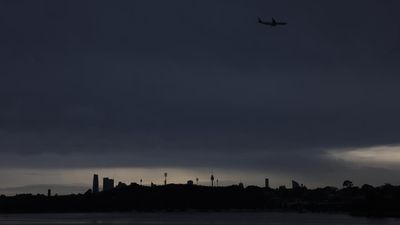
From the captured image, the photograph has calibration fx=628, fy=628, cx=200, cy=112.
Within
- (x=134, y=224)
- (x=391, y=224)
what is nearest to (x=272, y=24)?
(x=391, y=224)

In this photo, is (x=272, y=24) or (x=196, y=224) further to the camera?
(x=196, y=224)

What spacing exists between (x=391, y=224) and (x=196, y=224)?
189ft

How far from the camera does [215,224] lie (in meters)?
192

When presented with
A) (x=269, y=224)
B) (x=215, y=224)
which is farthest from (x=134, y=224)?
(x=269, y=224)

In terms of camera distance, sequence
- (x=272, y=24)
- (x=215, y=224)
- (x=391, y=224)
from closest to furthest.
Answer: (x=272, y=24)
(x=391, y=224)
(x=215, y=224)

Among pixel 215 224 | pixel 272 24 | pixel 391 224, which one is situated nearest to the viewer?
pixel 272 24

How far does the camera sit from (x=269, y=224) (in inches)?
7741

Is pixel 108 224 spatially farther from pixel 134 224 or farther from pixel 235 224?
pixel 235 224

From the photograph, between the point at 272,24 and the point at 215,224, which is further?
the point at 215,224

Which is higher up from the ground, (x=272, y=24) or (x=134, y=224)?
(x=272, y=24)

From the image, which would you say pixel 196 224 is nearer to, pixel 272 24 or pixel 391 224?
pixel 391 224

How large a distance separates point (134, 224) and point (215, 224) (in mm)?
25225

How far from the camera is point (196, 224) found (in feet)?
635

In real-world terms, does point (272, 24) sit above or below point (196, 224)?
above
